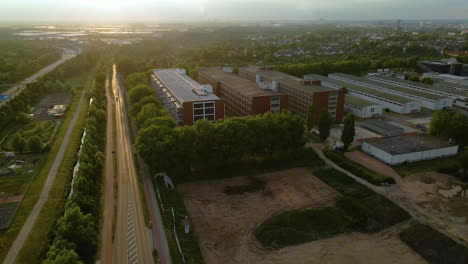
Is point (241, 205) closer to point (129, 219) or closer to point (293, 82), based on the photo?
point (129, 219)

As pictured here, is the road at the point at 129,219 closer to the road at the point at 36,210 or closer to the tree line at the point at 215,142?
the tree line at the point at 215,142

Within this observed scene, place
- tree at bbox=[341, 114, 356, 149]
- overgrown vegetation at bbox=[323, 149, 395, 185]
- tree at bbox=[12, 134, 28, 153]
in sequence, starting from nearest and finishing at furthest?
overgrown vegetation at bbox=[323, 149, 395, 185], tree at bbox=[12, 134, 28, 153], tree at bbox=[341, 114, 356, 149]

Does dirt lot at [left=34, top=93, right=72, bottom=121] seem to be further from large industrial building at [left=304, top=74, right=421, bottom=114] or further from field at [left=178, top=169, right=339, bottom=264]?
large industrial building at [left=304, top=74, right=421, bottom=114]

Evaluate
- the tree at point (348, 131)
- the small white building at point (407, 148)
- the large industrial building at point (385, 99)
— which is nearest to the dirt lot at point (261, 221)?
the tree at point (348, 131)

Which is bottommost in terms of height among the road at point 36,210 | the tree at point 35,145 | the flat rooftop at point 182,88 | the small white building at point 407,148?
the road at point 36,210

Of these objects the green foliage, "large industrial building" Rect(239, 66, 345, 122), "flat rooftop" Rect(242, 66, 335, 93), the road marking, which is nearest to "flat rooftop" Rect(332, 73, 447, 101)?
"large industrial building" Rect(239, 66, 345, 122)

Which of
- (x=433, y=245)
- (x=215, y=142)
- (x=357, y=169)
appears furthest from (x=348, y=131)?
(x=433, y=245)

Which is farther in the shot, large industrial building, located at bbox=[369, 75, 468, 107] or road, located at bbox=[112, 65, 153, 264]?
large industrial building, located at bbox=[369, 75, 468, 107]
